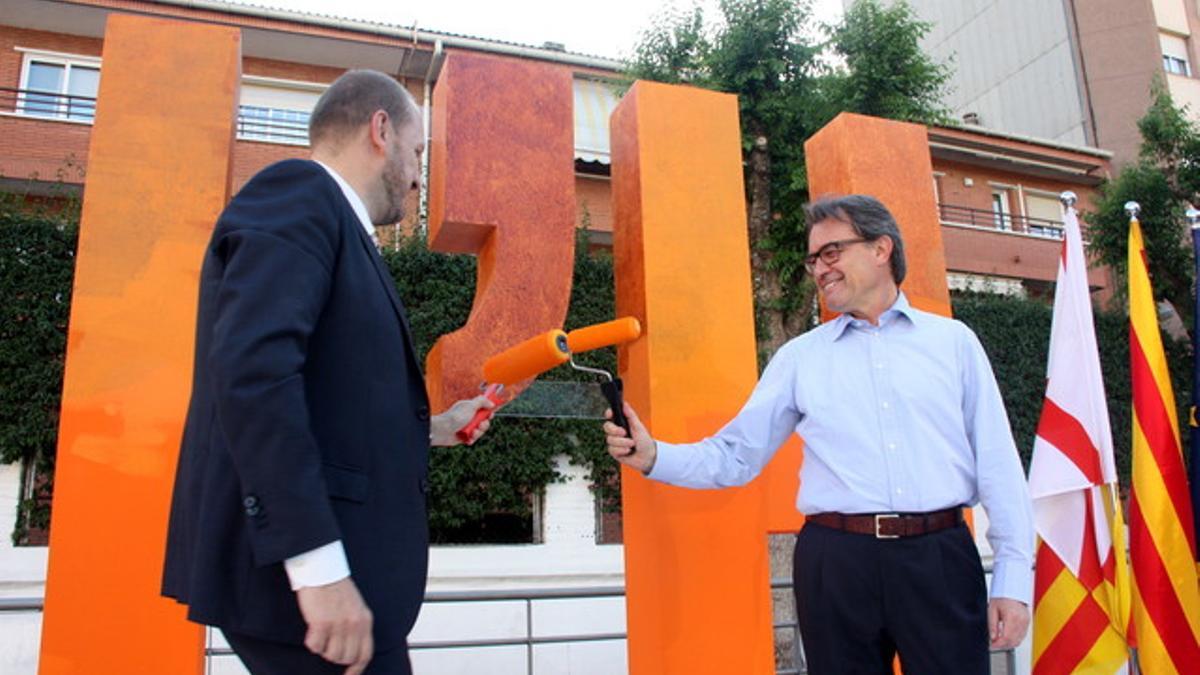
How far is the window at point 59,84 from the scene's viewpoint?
42.0 ft

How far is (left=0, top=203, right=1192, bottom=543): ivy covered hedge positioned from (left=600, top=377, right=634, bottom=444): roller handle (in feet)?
18.6

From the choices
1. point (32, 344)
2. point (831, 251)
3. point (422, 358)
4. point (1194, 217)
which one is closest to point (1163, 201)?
point (1194, 217)

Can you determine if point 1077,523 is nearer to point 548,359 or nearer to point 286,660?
point 548,359

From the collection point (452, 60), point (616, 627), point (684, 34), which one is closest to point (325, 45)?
point (684, 34)

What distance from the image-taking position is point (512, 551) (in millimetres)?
9359

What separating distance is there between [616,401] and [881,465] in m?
0.82

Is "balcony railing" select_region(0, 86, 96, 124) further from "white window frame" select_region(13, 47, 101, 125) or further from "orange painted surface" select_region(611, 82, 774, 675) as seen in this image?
"orange painted surface" select_region(611, 82, 774, 675)

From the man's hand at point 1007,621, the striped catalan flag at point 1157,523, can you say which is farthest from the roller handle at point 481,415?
the striped catalan flag at point 1157,523

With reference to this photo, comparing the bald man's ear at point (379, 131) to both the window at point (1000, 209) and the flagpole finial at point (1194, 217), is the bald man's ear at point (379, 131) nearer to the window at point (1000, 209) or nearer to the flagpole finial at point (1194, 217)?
the flagpole finial at point (1194, 217)

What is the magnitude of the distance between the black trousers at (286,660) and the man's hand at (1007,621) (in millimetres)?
1775

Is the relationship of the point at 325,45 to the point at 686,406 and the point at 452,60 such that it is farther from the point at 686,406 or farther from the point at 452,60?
the point at 686,406

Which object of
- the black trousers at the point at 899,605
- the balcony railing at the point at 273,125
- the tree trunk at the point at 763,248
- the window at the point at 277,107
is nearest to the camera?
the black trousers at the point at 899,605

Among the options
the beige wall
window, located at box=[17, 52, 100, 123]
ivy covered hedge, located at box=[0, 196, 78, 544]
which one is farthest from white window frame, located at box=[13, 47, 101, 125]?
the beige wall

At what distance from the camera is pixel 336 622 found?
1.50 metres
